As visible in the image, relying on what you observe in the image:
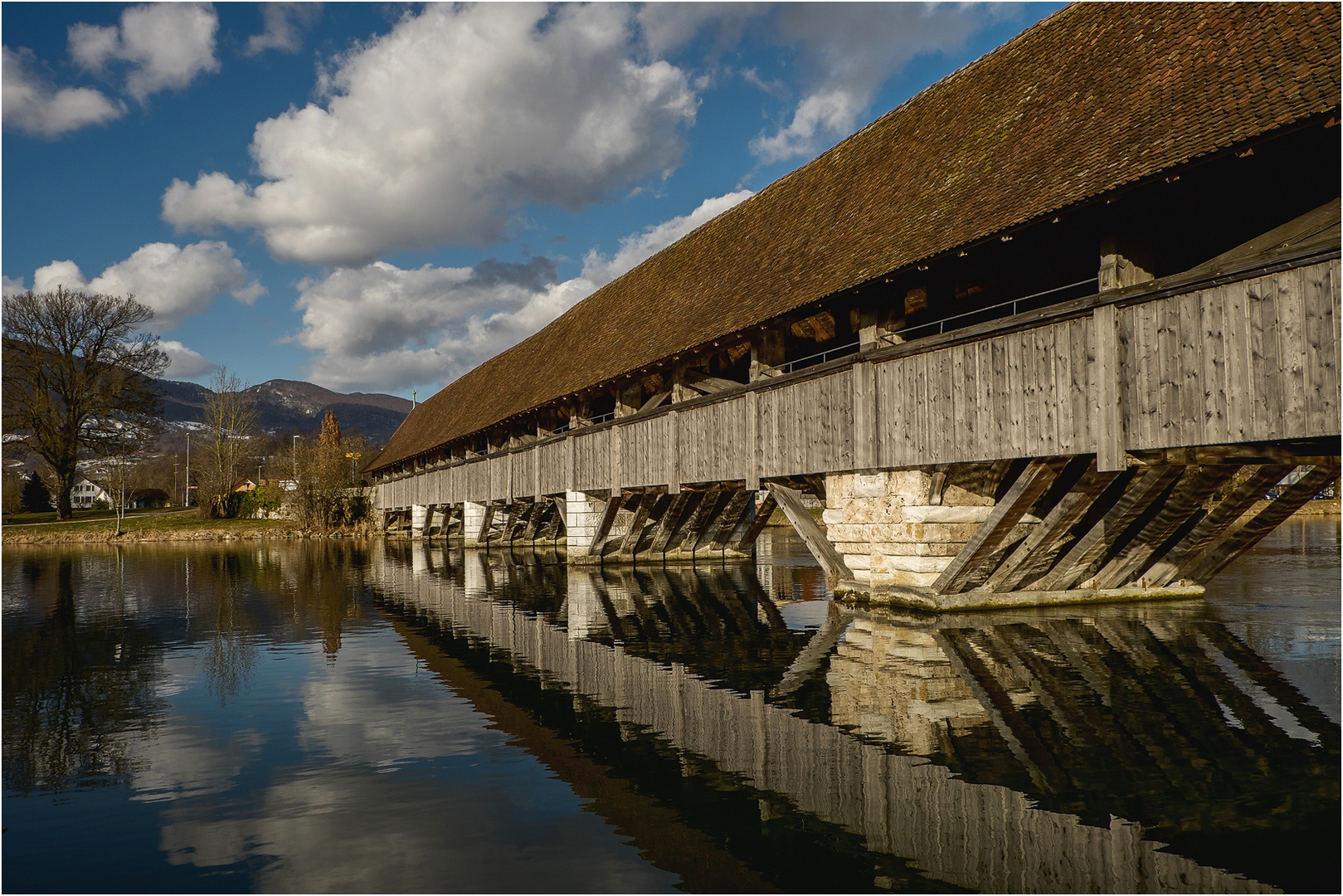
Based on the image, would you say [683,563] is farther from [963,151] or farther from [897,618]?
[963,151]

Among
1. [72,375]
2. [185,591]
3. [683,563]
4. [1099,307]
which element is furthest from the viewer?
[72,375]

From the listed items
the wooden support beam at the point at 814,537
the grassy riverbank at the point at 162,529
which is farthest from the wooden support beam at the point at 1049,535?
the grassy riverbank at the point at 162,529

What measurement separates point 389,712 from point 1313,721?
260 inches

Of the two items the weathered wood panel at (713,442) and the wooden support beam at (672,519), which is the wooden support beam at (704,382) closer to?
the weathered wood panel at (713,442)

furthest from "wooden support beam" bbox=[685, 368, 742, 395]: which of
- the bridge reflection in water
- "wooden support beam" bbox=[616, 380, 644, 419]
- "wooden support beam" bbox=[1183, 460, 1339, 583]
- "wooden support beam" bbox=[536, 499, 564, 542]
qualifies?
"wooden support beam" bbox=[536, 499, 564, 542]

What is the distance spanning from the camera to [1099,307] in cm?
773

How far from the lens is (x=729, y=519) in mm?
20734

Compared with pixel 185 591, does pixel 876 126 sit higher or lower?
higher

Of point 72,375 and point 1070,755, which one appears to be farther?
point 72,375

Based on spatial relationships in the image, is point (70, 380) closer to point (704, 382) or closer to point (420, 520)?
point (420, 520)

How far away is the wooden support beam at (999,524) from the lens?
28.2 feet

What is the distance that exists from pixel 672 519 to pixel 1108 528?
11.4 m

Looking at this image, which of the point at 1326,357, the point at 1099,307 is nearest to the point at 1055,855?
the point at 1326,357

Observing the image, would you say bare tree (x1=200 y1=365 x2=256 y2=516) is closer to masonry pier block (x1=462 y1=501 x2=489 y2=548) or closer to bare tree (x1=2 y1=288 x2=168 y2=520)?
bare tree (x1=2 y1=288 x2=168 y2=520)
